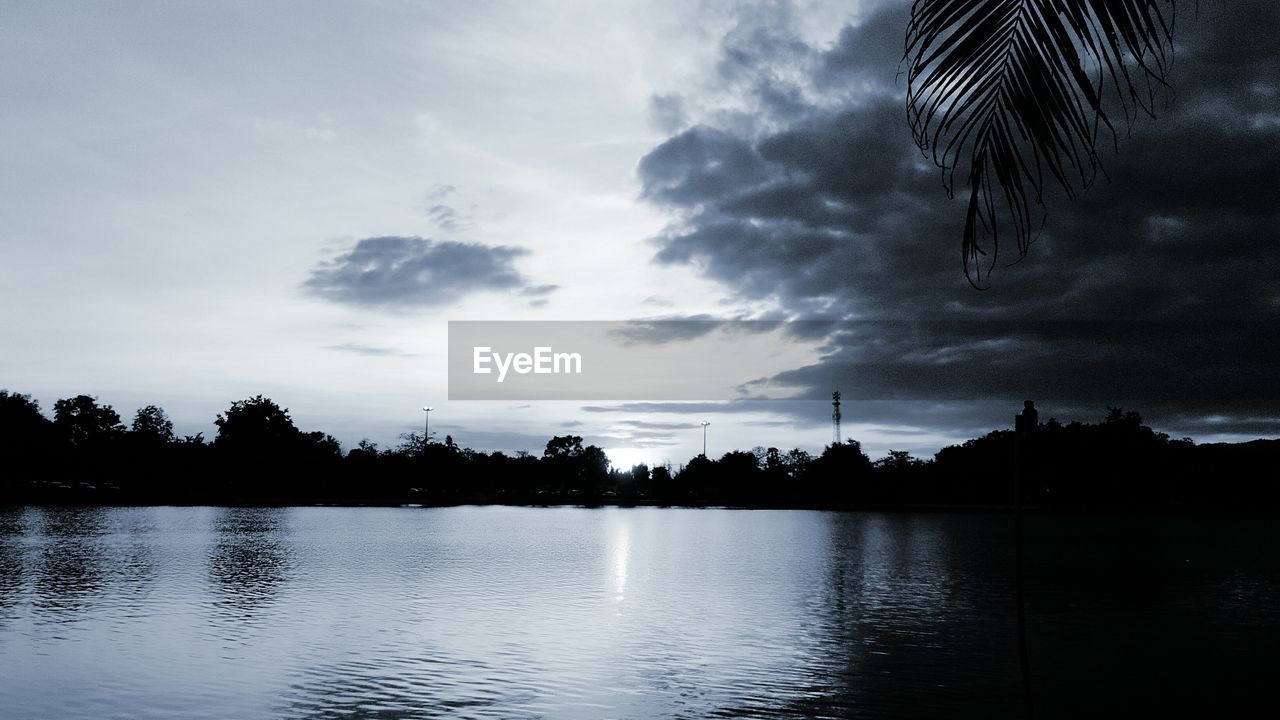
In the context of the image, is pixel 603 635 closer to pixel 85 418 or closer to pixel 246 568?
pixel 246 568

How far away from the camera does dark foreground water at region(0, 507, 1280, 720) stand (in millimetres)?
17469

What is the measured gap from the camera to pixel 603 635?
24812 millimetres

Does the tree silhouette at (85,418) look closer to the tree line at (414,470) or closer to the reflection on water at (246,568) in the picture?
the tree line at (414,470)

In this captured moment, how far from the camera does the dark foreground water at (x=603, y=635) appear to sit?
688 inches

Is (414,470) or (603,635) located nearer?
(603,635)

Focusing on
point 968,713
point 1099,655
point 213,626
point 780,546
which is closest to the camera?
point 968,713

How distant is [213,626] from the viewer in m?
24.7

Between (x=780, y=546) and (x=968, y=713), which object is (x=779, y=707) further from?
(x=780, y=546)

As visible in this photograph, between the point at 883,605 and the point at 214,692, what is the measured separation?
71.4 feet

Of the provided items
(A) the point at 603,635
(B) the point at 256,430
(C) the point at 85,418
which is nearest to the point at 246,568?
(A) the point at 603,635

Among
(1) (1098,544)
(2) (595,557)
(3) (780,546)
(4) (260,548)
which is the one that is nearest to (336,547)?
(4) (260,548)

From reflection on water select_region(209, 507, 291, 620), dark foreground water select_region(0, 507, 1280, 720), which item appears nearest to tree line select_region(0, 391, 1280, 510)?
reflection on water select_region(209, 507, 291, 620)

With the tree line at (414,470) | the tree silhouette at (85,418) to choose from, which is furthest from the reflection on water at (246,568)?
the tree silhouette at (85,418)

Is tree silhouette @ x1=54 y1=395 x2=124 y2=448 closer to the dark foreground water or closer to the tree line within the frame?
the tree line
